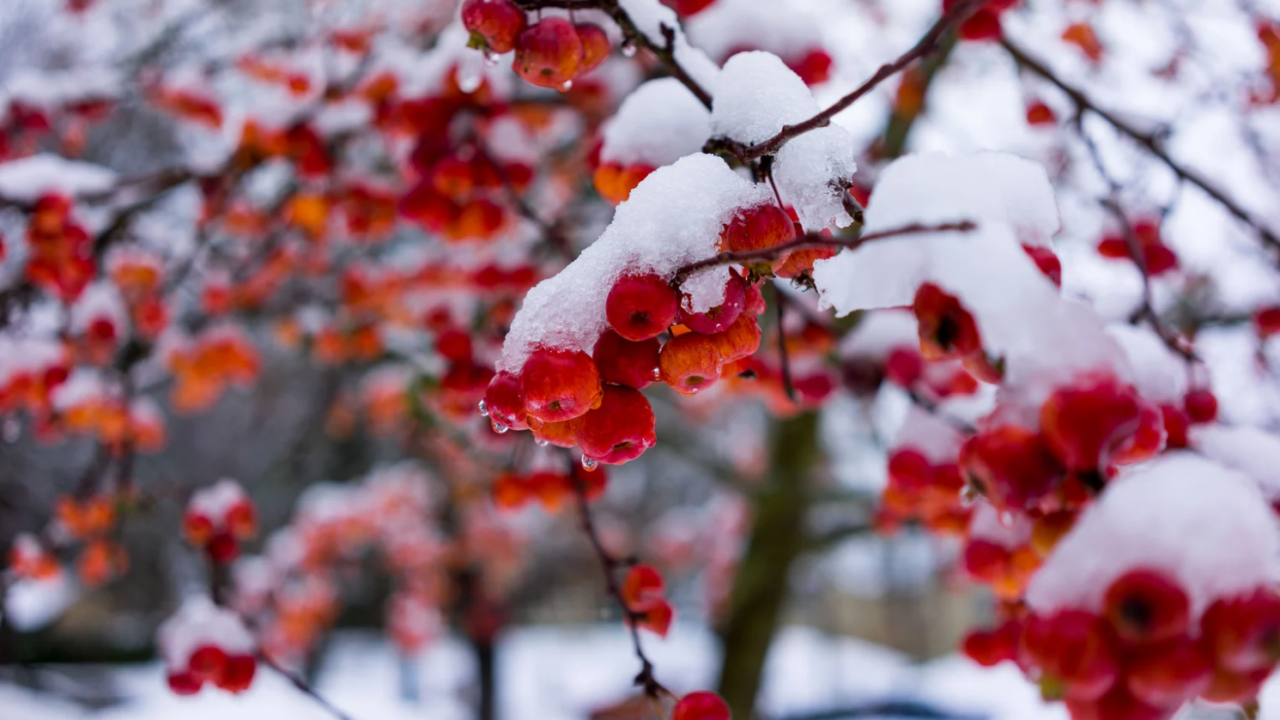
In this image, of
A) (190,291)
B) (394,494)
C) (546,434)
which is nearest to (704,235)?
(546,434)

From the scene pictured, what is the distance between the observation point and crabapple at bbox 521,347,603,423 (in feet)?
2.73

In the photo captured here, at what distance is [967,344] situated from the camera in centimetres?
77

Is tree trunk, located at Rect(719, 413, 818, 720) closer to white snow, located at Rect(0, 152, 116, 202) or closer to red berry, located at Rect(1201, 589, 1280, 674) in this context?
white snow, located at Rect(0, 152, 116, 202)

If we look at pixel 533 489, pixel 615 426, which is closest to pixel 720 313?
pixel 615 426

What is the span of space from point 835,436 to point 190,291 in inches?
240

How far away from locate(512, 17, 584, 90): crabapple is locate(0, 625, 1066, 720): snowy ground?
7.05m

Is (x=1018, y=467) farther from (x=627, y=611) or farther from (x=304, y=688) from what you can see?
(x=304, y=688)

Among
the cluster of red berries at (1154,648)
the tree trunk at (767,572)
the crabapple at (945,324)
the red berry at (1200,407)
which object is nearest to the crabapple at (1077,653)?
the cluster of red berries at (1154,648)

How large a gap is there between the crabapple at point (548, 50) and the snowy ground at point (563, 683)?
278 inches

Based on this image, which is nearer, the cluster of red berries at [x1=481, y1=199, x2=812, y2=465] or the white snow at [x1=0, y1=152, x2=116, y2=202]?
the cluster of red berries at [x1=481, y1=199, x2=812, y2=465]

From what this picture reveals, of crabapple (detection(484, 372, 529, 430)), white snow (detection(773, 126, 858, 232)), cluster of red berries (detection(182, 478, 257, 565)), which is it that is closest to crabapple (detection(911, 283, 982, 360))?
white snow (detection(773, 126, 858, 232))

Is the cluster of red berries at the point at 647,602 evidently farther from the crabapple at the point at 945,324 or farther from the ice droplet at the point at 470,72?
the ice droplet at the point at 470,72

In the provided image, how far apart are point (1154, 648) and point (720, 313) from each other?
51 cm

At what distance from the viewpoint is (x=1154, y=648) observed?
1.90 ft
